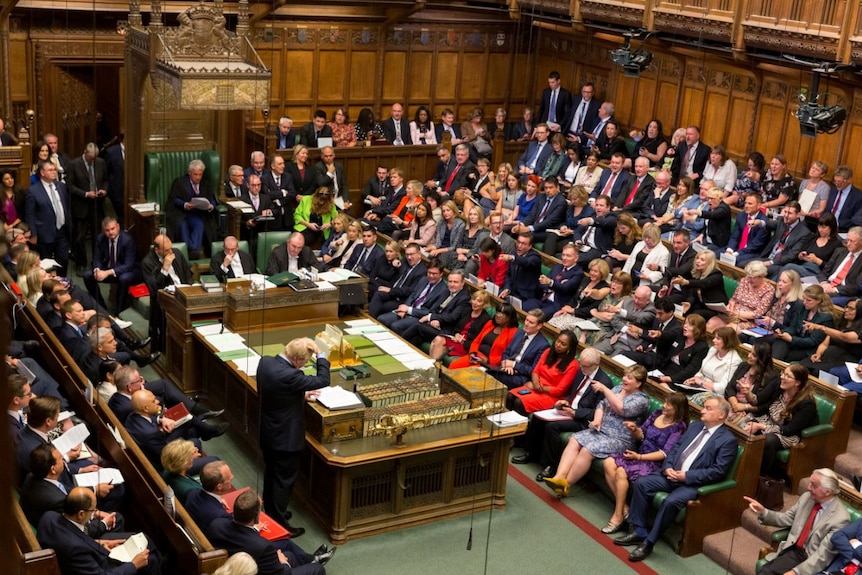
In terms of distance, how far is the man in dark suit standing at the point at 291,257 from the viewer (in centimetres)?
900

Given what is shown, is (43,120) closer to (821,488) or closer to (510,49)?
(510,49)

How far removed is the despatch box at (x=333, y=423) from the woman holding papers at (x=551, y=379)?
1.50m

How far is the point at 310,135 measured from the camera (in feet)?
40.6

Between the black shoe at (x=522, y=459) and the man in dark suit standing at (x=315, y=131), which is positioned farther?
the man in dark suit standing at (x=315, y=131)

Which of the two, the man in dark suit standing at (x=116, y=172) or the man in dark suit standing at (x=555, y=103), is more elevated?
the man in dark suit standing at (x=555, y=103)

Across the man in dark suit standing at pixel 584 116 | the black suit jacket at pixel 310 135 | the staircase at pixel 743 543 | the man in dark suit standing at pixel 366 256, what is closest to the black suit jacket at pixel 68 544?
the staircase at pixel 743 543

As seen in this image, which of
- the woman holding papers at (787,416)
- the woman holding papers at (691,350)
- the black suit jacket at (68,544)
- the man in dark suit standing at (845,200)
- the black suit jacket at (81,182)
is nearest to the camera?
the black suit jacket at (68,544)

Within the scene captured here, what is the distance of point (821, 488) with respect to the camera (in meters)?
5.33

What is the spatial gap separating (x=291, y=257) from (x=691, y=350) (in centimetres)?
367

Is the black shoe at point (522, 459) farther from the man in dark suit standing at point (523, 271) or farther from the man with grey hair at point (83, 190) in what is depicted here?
the man with grey hair at point (83, 190)

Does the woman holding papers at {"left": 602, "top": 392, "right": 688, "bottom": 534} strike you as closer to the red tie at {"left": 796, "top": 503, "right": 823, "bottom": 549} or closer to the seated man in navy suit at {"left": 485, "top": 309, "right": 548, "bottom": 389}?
the red tie at {"left": 796, "top": 503, "right": 823, "bottom": 549}

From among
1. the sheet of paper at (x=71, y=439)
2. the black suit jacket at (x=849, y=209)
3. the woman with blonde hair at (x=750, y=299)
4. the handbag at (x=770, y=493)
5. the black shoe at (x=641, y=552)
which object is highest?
the black suit jacket at (x=849, y=209)

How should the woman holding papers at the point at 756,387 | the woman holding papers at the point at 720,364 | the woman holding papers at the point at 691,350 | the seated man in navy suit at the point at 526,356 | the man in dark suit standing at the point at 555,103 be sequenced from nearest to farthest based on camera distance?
the woman holding papers at the point at 756,387 → the woman holding papers at the point at 720,364 → the woman holding papers at the point at 691,350 → the seated man in navy suit at the point at 526,356 → the man in dark suit standing at the point at 555,103

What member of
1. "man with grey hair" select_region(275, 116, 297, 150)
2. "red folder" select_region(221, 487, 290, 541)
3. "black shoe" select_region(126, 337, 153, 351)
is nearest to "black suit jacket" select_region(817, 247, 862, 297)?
"red folder" select_region(221, 487, 290, 541)
